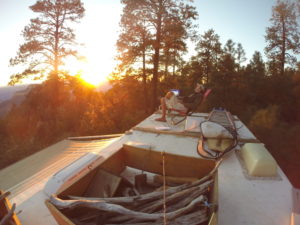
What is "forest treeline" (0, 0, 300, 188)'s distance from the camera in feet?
21.9

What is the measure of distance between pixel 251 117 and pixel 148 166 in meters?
7.48

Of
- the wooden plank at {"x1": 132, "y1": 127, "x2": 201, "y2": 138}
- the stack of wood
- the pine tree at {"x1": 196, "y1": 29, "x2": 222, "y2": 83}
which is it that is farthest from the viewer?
the pine tree at {"x1": 196, "y1": 29, "x2": 222, "y2": 83}

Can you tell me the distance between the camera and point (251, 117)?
26.7 feet

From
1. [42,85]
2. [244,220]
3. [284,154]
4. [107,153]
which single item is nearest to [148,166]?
[107,153]

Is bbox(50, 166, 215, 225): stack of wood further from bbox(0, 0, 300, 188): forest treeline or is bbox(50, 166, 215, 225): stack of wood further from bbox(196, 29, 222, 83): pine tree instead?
bbox(196, 29, 222, 83): pine tree

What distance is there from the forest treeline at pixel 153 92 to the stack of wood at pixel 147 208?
527 cm

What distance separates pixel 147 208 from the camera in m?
1.42

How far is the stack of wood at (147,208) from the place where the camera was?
120 cm

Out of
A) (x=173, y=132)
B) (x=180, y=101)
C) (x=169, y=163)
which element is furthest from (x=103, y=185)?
(x=180, y=101)

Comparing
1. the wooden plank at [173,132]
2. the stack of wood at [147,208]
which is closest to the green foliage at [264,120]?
the wooden plank at [173,132]

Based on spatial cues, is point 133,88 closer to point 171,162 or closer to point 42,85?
point 42,85

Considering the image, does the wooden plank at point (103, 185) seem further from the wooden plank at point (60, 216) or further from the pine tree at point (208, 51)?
the pine tree at point (208, 51)

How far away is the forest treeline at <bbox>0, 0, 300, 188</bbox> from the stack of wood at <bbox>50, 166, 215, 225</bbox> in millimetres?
5269

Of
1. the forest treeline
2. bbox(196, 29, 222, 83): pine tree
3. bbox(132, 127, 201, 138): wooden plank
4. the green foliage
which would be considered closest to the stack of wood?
bbox(132, 127, 201, 138): wooden plank
